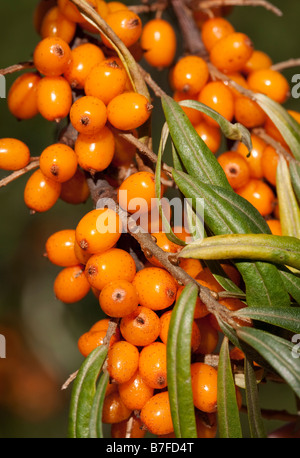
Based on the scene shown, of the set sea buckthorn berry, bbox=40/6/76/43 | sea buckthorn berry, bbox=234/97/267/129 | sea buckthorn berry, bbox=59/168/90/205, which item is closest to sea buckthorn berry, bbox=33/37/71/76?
sea buckthorn berry, bbox=40/6/76/43

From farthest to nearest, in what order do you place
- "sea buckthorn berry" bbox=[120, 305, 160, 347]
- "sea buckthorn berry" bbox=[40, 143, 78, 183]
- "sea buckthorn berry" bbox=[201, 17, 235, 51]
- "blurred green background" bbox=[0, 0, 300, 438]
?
"blurred green background" bbox=[0, 0, 300, 438] → "sea buckthorn berry" bbox=[201, 17, 235, 51] → "sea buckthorn berry" bbox=[40, 143, 78, 183] → "sea buckthorn berry" bbox=[120, 305, 160, 347]

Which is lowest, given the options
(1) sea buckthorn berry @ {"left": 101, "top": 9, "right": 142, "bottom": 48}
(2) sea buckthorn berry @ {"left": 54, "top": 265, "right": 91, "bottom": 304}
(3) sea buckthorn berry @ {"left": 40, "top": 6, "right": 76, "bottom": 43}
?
(2) sea buckthorn berry @ {"left": 54, "top": 265, "right": 91, "bottom": 304}

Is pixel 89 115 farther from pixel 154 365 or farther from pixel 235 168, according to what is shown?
pixel 154 365

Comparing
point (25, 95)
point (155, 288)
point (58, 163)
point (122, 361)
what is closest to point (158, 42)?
point (25, 95)

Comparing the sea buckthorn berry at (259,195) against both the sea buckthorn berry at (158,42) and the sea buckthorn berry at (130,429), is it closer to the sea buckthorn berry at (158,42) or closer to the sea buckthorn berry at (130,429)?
the sea buckthorn berry at (158,42)

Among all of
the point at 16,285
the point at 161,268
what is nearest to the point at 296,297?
the point at 161,268

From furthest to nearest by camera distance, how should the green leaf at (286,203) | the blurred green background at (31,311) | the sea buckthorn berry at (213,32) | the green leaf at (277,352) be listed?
the blurred green background at (31,311), the sea buckthorn berry at (213,32), the green leaf at (286,203), the green leaf at (277,352)

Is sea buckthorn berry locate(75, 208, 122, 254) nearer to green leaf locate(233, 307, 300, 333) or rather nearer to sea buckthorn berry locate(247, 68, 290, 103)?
green leaf locate(233, 307, 300, 333)

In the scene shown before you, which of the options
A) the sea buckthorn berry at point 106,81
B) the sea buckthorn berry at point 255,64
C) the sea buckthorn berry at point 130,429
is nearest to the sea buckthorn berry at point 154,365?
the sea buckthorn berry at point 130,429
